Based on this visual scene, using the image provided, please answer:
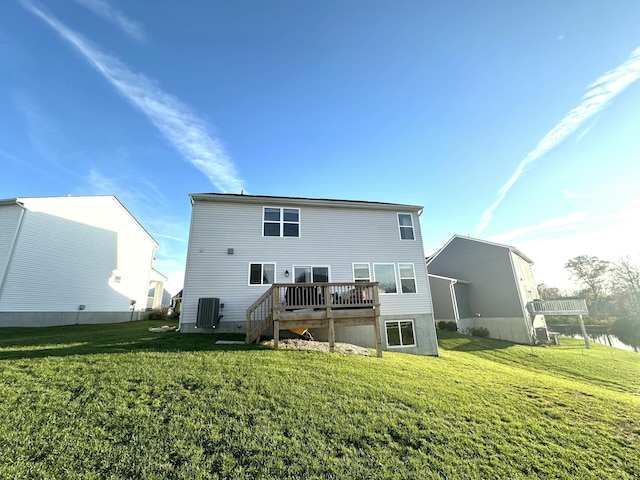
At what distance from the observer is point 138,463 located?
3.19 metres

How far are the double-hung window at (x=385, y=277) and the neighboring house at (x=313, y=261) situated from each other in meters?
0.05

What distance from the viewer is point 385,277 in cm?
1305

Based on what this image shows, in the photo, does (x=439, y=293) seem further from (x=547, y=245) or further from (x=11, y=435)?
(x=11, y=435)

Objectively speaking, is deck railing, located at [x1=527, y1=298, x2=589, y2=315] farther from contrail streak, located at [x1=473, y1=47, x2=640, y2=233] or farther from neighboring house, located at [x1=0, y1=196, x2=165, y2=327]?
neighboring house, located at [x1=0, y1=196, x2=165, y2=327]

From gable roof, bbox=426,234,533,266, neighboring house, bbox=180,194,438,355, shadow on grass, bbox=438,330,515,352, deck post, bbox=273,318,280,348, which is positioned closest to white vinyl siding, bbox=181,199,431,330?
neighboring house, bbox=180,194,438,355

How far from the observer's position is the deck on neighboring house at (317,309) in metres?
8.98

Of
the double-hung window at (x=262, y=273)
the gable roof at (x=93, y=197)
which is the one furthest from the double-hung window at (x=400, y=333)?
the gable roof at (x=93, y=197)

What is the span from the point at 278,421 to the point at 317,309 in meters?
5.30

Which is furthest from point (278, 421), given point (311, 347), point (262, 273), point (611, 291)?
point (611, 291)

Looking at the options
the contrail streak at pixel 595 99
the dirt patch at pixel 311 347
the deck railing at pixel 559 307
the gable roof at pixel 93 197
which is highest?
the contrail streak at pixel 595 99

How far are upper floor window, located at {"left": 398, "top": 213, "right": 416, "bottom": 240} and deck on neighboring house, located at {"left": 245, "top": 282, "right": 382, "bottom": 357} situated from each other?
514cm

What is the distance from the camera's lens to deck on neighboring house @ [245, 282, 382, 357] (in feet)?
29.5

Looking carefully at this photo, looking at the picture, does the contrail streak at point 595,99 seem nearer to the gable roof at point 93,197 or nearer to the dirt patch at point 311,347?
the dirt patch at point 311,347

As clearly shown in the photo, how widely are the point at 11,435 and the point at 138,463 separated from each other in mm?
1907
